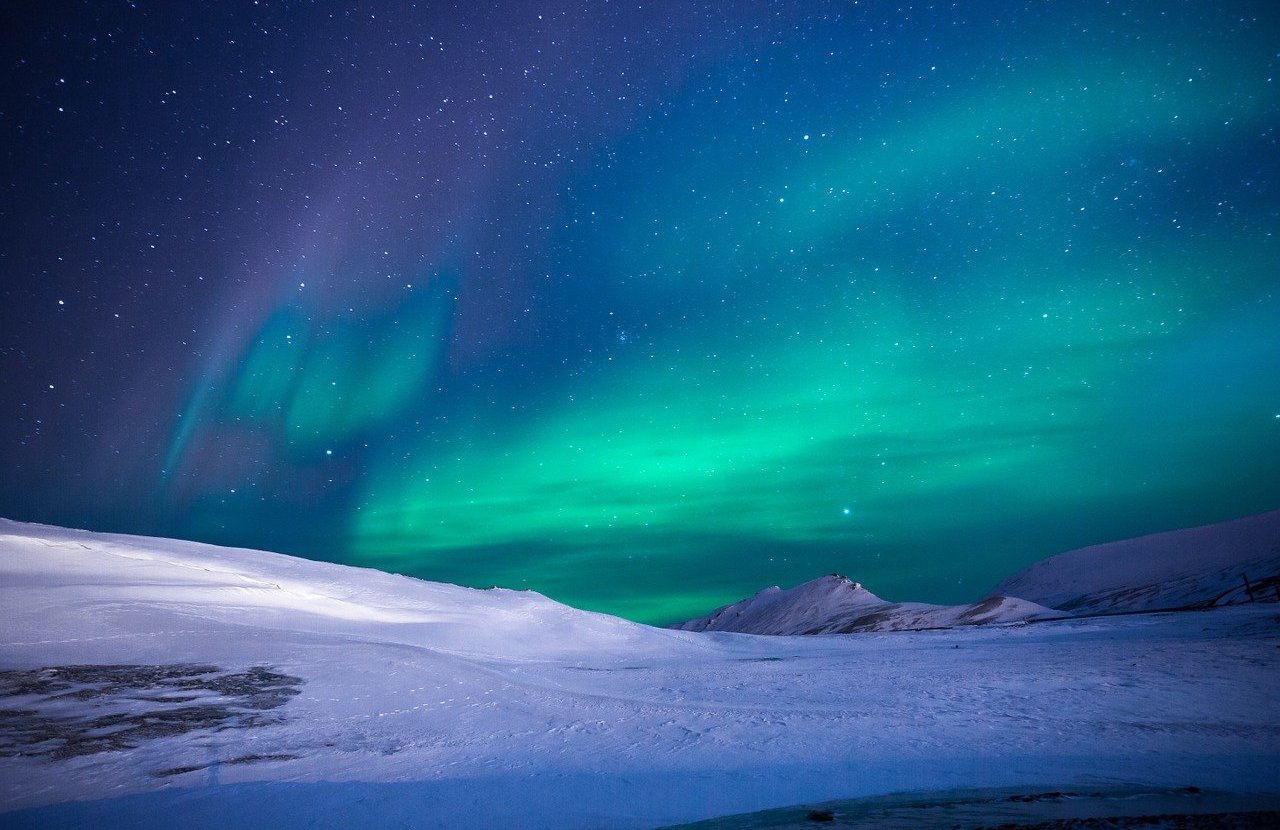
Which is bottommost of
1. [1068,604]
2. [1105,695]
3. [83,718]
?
[1068,604]

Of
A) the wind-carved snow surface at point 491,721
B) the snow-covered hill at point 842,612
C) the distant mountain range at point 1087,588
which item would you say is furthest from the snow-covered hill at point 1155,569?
the wind-carved snow surface at point 491,721

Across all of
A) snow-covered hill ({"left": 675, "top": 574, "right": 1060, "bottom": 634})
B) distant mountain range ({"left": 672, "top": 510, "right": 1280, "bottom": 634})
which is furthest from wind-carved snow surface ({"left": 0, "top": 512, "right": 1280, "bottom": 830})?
distant mountain range ({"left": 672, "top": 510, "right": 1280, "bottom": 634})

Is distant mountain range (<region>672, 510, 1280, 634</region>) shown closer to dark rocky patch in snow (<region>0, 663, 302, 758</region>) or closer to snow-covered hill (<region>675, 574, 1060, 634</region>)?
snow-covered hill (<region>675, 574, 1060, 634</region>)

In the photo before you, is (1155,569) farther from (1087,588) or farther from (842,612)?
(842,612)

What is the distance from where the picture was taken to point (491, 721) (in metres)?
7.35

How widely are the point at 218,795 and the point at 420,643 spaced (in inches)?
323

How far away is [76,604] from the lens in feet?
32.1

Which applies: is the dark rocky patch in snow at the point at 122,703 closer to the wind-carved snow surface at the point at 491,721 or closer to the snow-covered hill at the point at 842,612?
the wind-carved snow surface at the point at 491,721

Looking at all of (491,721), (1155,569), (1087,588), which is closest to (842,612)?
(1087,588)

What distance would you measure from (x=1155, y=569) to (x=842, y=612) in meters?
41.3

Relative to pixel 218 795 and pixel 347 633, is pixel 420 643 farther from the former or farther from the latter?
pixel 218 795

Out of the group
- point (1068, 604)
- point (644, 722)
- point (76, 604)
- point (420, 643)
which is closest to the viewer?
point (644, 722)

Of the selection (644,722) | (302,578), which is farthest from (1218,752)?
(302,578)

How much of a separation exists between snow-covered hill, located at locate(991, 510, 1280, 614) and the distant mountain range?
0.42ft
